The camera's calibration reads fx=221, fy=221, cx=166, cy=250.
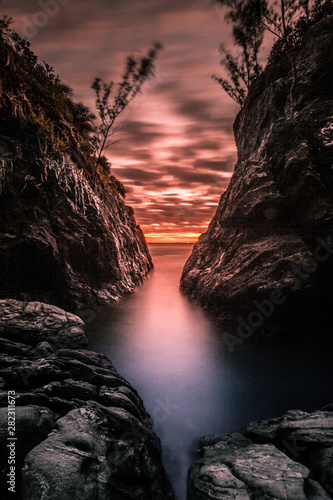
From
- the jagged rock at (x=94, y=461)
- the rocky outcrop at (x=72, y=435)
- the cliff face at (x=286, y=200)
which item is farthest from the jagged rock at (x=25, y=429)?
the cliff face at (x=286, y=200)

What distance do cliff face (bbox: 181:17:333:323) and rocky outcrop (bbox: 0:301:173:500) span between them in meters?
7.20

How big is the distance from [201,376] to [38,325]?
18.2ft

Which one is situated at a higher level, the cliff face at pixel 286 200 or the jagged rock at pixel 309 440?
the cliff face at pixel 286 200

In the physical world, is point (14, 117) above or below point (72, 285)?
above

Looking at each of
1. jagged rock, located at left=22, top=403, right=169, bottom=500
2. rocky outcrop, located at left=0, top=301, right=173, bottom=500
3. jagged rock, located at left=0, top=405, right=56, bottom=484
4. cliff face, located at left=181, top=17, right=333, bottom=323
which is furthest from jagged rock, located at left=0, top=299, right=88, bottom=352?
cliff face, located at left=181, top=17, right=333, bottom=323

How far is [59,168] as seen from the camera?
38.2 ft

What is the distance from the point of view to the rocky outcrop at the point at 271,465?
294 centimetres

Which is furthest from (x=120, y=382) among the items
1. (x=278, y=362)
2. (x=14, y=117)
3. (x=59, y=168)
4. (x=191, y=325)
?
(x=14, y=117)

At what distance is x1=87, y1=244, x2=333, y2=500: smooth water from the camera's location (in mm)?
5496

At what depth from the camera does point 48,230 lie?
10.8m

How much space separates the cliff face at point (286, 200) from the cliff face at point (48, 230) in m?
7.30

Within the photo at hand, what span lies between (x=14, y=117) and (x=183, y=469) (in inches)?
539

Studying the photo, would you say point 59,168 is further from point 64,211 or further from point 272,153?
point 272,153

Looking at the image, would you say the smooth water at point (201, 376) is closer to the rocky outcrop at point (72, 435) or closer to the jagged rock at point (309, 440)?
the rocky outcrop at point (72, 435)
